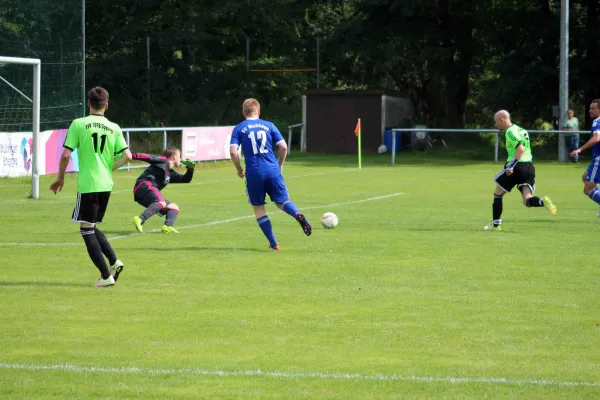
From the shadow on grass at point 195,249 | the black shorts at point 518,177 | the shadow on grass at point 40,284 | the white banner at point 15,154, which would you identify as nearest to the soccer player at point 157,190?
the shadow on grass at point 195,249

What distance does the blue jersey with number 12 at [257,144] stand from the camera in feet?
43.2

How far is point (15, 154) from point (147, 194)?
12911mm

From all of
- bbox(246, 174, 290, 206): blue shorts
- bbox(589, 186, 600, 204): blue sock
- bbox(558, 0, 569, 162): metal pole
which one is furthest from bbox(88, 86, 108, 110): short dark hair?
bbox(558, 0, 569, 162): metal pole

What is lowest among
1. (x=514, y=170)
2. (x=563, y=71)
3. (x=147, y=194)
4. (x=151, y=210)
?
(x=151, y=210)

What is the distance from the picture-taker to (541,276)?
11.2 m

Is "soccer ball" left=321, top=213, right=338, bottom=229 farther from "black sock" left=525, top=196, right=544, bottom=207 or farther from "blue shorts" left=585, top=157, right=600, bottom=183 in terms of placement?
"blue shorts" left=585, top=157, right=600, bottom=183

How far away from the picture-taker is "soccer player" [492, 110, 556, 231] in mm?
15609

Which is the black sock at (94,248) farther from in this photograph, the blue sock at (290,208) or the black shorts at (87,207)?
the blue sock at (290,208)

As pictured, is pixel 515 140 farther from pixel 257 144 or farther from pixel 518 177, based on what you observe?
pixel 257 144

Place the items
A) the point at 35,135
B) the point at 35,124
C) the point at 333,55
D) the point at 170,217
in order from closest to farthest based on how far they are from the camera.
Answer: the point at 170,217 < the point at 35,124 < the point at 35,135 < the point at 333,55

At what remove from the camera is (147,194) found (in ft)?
50.4

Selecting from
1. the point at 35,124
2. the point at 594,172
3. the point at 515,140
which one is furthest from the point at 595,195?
the point at 35,124

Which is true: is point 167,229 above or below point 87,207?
below

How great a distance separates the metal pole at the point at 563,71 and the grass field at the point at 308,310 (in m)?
18.9
